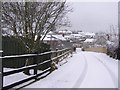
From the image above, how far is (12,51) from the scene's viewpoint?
51.9ft

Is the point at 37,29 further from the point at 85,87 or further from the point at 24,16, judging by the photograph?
the point at 85,87

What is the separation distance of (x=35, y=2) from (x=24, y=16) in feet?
2.44

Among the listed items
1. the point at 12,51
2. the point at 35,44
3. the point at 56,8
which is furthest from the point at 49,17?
the point at 12,51

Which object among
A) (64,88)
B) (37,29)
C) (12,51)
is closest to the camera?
(64,88)

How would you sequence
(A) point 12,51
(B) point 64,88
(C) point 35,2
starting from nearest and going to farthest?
(B) point 64,88 < (C) point 35,2 < (A) point 12,51

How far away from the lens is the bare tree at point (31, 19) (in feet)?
41.3

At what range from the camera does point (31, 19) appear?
12.9m

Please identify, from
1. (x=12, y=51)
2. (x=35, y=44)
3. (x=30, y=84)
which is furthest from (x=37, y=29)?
(x=30, y=84)

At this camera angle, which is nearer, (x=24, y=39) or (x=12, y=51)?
(x=24, y=39)

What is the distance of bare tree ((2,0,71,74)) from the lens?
496 inches

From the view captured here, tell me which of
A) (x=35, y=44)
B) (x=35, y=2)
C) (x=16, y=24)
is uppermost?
(x=35, y=2)

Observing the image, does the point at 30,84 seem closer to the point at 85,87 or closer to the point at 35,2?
the point at 85,87

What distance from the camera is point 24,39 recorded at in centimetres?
1376

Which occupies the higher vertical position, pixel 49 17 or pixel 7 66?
pixel 49 17
